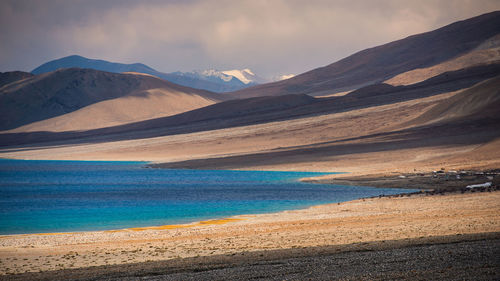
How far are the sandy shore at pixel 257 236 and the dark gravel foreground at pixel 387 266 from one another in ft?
11.6

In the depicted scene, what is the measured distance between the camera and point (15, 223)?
3494 cm

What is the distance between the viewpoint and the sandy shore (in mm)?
20266

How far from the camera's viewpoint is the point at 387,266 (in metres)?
14.4

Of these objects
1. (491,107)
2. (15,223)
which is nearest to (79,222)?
(15,223)

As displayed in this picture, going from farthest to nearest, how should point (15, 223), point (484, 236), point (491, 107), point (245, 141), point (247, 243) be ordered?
point (245, 141) → point (491, 107) → point (15, 223) → point (247, 243) → point (484, 236)

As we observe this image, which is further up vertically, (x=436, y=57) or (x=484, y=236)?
(x=436, y=57)

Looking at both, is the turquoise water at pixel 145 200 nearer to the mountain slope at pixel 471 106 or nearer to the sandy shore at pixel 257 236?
the sandy shore at pixel 257 236

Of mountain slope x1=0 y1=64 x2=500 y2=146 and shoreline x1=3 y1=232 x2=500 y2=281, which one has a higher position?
mountain slope x1=0 y1=64 x2=500 y2=146

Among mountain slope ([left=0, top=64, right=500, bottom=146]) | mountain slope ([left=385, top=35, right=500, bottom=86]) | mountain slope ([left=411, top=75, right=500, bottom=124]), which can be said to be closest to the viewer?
mountain slope ([left=411, top=75, right=500, bottom=124])

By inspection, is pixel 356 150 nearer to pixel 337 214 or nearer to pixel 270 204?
pixel 270 204

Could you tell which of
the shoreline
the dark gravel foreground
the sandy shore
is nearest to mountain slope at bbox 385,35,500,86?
the sandy shore

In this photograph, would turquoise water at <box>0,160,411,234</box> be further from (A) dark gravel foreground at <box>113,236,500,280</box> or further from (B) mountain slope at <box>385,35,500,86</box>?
(B) mountain slope at <box>385,35,500,86</box>

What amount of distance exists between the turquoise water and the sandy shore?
555cm

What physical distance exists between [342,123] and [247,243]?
102 m
